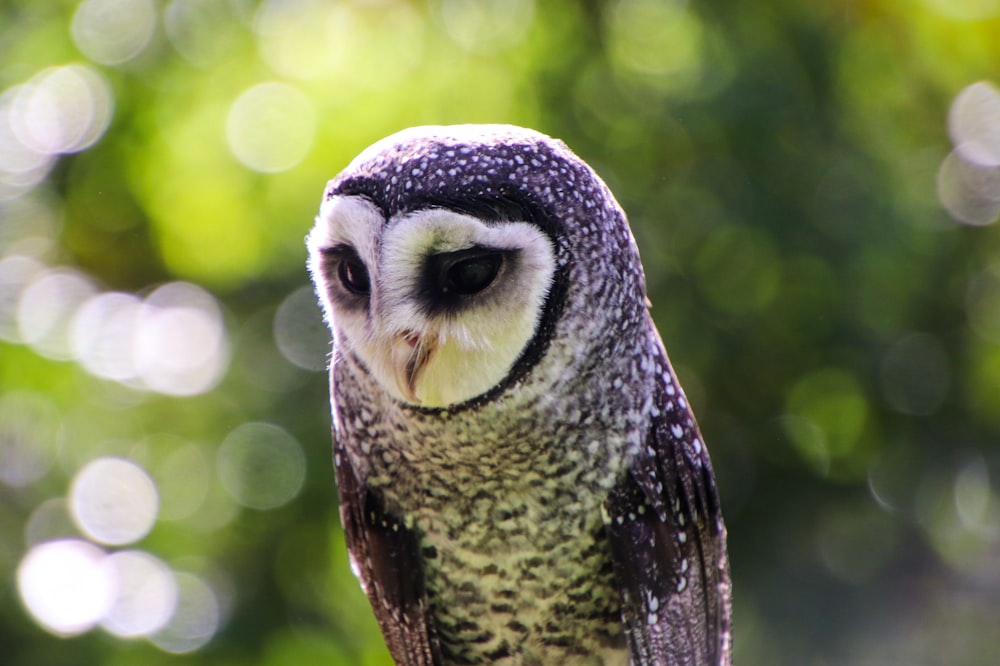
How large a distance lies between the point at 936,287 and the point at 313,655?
2821 millimetres

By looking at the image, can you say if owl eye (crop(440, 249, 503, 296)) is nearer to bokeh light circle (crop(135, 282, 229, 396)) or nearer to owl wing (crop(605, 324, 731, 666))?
owl wing (crop(605, 324, 731, 666))

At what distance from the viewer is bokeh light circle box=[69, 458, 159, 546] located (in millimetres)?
4133

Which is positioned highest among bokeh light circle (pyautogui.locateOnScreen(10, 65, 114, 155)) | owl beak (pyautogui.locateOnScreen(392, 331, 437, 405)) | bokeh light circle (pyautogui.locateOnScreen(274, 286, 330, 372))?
bokeh light circle (pyautogui.locateOnScreen(10, 65, 114, 155))

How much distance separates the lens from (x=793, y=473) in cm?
396

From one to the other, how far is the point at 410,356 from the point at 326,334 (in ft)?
6.92

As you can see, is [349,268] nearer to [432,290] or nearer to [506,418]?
[432,290]

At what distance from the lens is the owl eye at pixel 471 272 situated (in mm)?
1528

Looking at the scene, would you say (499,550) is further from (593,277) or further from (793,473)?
(793,473)

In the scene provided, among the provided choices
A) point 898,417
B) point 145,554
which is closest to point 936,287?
point 898,417

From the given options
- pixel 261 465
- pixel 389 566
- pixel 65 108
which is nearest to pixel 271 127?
pixel 65 108

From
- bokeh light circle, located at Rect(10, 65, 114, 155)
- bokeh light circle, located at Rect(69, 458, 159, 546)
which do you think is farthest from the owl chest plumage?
bokeh light circle, located at Rect(10, 65, 114, 155)

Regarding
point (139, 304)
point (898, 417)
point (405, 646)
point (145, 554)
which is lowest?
point (405, 646)

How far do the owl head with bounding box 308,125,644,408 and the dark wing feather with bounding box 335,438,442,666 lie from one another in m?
0.30

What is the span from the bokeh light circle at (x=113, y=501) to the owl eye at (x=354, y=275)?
2872mm
